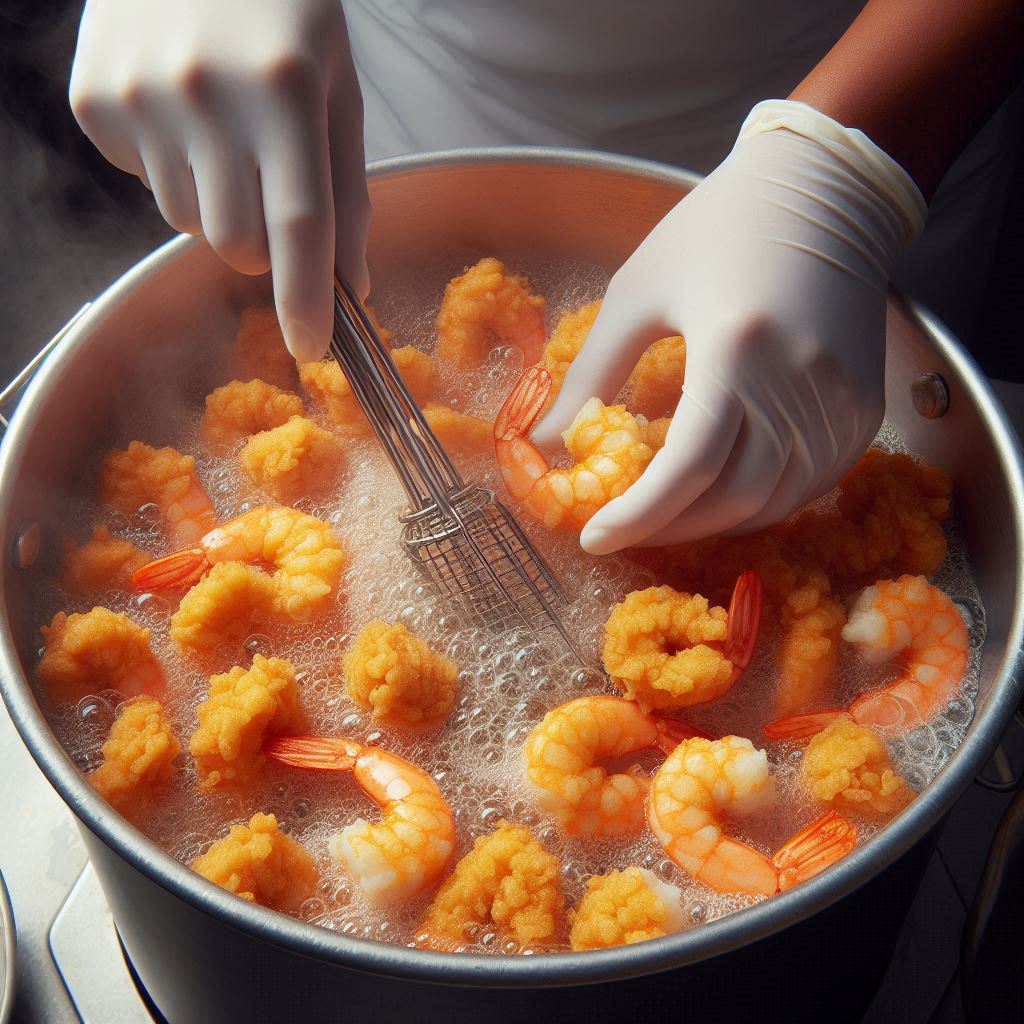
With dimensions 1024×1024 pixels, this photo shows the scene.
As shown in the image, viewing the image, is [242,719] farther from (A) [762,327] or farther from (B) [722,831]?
(A) [762,327]

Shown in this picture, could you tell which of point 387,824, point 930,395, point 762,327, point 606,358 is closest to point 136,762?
point 387,824

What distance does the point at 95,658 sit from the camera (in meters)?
1.14

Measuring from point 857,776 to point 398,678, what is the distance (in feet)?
1.61

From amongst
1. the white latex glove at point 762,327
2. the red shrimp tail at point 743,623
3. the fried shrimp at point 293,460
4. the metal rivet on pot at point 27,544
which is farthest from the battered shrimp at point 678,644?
the metal rivet on pot at point 27,544

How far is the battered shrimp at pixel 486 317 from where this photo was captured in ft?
4.82

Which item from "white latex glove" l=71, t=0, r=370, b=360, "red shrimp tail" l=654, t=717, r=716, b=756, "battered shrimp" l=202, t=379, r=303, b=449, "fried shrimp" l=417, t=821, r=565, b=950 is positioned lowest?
"fried shrimp" l=417, t=821, r=565, b=950

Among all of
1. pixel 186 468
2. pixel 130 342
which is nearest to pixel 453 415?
pixel 186 468

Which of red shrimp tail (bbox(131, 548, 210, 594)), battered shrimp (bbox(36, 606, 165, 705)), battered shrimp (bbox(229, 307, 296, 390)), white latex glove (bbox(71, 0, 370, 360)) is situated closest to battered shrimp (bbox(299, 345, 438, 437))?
battered shrimp (bbox(229, 307, 296, 390))

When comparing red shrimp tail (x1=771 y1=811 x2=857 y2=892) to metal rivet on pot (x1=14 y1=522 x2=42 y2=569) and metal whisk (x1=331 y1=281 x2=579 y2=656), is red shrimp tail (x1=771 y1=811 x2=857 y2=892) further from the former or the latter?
metal rivet on pot (x1=14 y1=522 x2=42 y2=569)

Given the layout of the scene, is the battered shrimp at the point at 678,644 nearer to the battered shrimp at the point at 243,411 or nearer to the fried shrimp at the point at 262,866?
the fried shrimp at the point at 262,866

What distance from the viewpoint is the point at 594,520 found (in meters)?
1.20

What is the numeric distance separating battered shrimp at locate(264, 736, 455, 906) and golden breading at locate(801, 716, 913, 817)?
39cm

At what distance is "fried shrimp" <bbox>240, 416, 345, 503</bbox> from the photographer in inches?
51.3

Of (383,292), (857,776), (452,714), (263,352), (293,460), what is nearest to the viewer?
(857,776)
